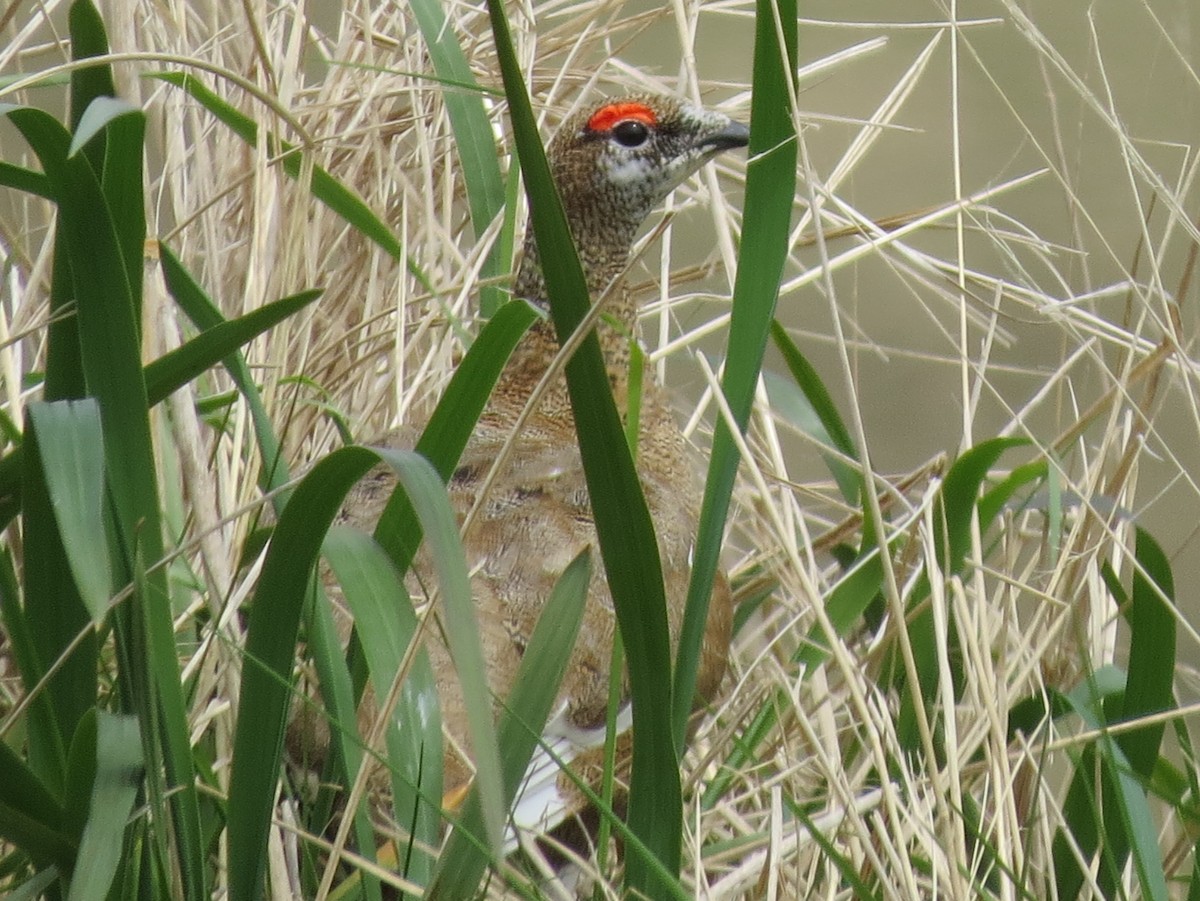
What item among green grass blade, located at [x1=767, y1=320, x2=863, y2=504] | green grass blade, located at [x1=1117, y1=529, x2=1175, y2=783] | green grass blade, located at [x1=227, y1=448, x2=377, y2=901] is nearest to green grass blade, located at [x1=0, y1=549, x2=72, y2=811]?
green grass blade, located at [x1=227, y1=448, x2=377, y2=901]

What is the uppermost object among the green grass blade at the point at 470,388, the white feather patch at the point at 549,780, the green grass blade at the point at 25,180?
the green grass blade at the point at 25,180

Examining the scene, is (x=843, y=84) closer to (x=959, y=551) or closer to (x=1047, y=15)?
(x=1047, y=15)

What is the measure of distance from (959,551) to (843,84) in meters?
2.13

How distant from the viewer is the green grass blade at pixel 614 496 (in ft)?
2.36

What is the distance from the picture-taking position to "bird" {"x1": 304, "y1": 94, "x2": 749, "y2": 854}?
118cm

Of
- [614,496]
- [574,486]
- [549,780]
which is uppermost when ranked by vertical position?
[614,496]

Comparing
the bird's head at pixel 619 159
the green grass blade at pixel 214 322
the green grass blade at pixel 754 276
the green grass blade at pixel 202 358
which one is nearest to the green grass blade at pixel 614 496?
the green grass blade at pixel 754 276

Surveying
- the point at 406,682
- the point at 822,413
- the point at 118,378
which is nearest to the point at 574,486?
the point at 822,413

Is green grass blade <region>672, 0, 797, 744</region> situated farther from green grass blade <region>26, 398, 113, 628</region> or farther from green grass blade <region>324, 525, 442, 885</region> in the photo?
green grass blade <region>26, 398, 113, 628</region>

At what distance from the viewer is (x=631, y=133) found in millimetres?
1568

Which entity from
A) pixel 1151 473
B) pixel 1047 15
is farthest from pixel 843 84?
pixel 1151 473

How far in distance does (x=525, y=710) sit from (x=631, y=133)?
0.87 metres

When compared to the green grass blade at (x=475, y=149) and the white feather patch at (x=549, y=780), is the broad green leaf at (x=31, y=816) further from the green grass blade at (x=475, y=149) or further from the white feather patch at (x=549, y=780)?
the green grass blade at (x=475, y=149)

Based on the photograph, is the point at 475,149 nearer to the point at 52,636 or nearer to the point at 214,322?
the point at 214,322
